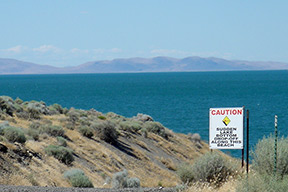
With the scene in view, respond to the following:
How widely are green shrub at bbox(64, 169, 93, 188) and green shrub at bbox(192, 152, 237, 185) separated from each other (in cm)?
400

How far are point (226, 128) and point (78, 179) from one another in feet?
22.6

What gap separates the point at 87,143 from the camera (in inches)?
1003

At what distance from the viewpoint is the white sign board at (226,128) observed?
11.1 meters

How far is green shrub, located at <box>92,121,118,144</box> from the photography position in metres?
27.8

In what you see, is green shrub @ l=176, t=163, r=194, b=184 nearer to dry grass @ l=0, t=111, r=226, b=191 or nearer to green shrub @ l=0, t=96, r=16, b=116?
dry grass @ l=0, t=111, r=226, b=191

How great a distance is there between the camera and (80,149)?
23781mm

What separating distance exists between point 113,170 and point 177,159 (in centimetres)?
807

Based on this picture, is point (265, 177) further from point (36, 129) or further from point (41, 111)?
point (41, 111)

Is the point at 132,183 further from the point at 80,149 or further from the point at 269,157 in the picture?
the point at 80,149

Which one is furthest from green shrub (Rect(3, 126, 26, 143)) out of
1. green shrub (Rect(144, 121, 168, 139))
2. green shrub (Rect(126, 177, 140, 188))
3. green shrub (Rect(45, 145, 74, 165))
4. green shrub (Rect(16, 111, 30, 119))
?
green shrub (Rect(144, 121, 168, 139))

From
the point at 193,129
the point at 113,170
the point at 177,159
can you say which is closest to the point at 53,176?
the point at 113,170

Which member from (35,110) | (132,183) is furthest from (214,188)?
(35,110)

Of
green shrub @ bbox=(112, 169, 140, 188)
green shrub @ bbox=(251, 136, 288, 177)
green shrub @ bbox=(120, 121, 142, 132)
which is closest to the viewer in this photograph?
green shrub @ bbox=(251, 136, 288, 177)

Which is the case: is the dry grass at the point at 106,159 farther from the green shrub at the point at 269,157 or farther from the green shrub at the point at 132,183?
the green shrub at the point at 269,157
